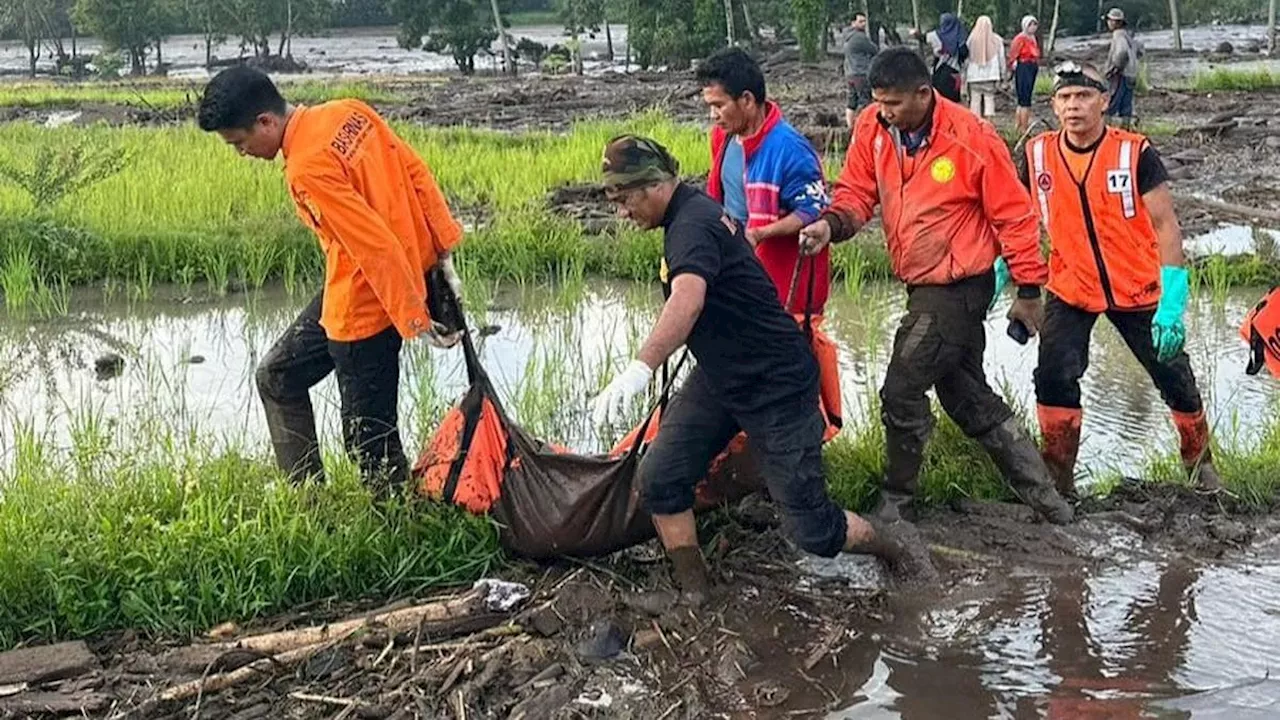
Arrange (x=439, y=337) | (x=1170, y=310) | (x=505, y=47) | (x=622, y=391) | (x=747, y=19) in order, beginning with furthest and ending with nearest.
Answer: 1. (x=747, y=19)
2. (x=505, y=47)
3. (x=1170, y=310)
4. (x=439, y=337)
5. (x=622, y=391)

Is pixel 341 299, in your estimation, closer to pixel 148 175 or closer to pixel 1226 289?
pixel 1226 289

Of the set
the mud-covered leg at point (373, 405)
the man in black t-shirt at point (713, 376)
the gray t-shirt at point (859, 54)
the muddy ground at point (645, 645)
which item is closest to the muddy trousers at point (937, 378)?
the muddy ground at point (645, 645)

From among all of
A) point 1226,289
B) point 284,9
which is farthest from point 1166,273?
point 284,9

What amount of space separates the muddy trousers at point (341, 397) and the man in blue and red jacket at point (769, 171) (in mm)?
1302

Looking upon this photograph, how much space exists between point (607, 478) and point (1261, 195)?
33.8 ft

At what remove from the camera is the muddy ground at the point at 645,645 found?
3525 millimetres

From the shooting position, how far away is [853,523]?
4.09 m

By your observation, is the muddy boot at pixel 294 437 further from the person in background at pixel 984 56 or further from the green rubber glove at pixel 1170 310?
the person in background at pixel 984 56

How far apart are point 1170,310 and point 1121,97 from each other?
12871 mm

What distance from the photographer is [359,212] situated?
13.6ft

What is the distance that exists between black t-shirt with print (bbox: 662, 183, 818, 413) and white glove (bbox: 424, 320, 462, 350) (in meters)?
0.87

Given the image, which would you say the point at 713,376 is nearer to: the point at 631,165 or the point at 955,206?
the point at 631,165

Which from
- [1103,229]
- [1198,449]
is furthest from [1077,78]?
[1198,449]

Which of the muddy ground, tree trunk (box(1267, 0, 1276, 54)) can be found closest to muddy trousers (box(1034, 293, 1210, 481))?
the muddy ground
